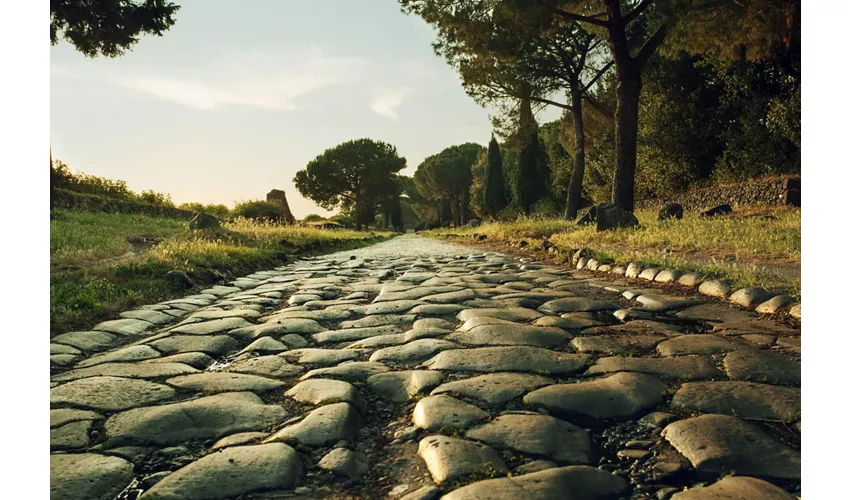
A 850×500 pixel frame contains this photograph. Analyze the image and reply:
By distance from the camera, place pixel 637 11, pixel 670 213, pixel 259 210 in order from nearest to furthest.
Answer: pixel 637 11
pixel 670 213
pixel 259 210

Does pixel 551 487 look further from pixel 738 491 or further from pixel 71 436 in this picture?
pixel 71 436

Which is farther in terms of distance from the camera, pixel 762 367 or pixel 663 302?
pixel 663 302

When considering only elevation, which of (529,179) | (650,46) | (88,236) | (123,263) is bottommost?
(123,263)

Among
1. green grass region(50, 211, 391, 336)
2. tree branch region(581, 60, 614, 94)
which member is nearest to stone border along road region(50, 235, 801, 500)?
green grass region(50, 211, 391, 336)

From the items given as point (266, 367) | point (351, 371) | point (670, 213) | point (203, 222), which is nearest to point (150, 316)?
point (266, 367)

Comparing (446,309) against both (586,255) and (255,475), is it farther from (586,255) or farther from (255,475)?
(586,255)

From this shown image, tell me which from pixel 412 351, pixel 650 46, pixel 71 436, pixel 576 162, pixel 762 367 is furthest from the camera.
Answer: pixel 576 162

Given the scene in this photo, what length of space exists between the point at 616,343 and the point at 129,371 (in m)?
2.44

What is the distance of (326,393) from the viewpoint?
7.33 ft

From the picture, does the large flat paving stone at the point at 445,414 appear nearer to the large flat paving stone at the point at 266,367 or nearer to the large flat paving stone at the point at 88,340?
the large flat paving stone at the point at 266,367

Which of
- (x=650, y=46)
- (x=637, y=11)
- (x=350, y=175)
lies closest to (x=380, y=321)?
(x=637, y=11)

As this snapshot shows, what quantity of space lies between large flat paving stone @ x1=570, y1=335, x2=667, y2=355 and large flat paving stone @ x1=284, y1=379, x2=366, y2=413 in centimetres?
122

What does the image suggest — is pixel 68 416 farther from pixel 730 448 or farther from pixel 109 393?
pixel 730 448

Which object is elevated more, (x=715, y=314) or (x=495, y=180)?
(x=495, y=180)
